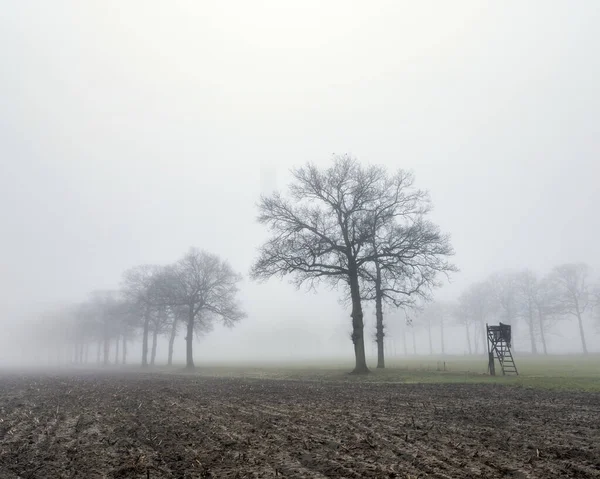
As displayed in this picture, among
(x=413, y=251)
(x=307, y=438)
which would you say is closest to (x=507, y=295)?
(x=413, y=251)

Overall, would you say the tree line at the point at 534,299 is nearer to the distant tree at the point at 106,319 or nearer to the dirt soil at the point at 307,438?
the distant tree at the point at 106,319

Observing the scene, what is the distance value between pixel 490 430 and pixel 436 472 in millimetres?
3744

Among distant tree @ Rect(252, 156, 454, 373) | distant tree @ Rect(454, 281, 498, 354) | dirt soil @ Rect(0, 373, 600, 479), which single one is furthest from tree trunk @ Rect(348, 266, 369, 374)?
distant tree @ Rect(454, 281, 498, 354)

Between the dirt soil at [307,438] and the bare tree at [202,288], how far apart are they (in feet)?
120

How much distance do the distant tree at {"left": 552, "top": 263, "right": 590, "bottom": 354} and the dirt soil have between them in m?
62.5

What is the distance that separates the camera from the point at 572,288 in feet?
222

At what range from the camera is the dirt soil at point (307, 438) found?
6.31m

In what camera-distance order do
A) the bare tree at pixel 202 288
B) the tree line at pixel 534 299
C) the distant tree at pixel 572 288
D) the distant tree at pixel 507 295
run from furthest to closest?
the distant tree at pixel 507 295 → the distant tree at pixel 572 288 → the tree line at pixel 534 299 → the bare tree at pixel 202 288

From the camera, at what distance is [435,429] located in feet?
29.6

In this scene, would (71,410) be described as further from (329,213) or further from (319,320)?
(319,320)

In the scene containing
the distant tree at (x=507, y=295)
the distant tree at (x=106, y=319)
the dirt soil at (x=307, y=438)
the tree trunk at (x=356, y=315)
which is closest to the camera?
the dirt soil at (x=307, y=438)

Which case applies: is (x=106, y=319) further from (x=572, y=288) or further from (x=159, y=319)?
(x=572, y=288)

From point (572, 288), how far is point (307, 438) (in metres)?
74.4

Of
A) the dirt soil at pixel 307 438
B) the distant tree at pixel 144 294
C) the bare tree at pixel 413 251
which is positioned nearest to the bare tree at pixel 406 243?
the bare tree at pixel 413 251
